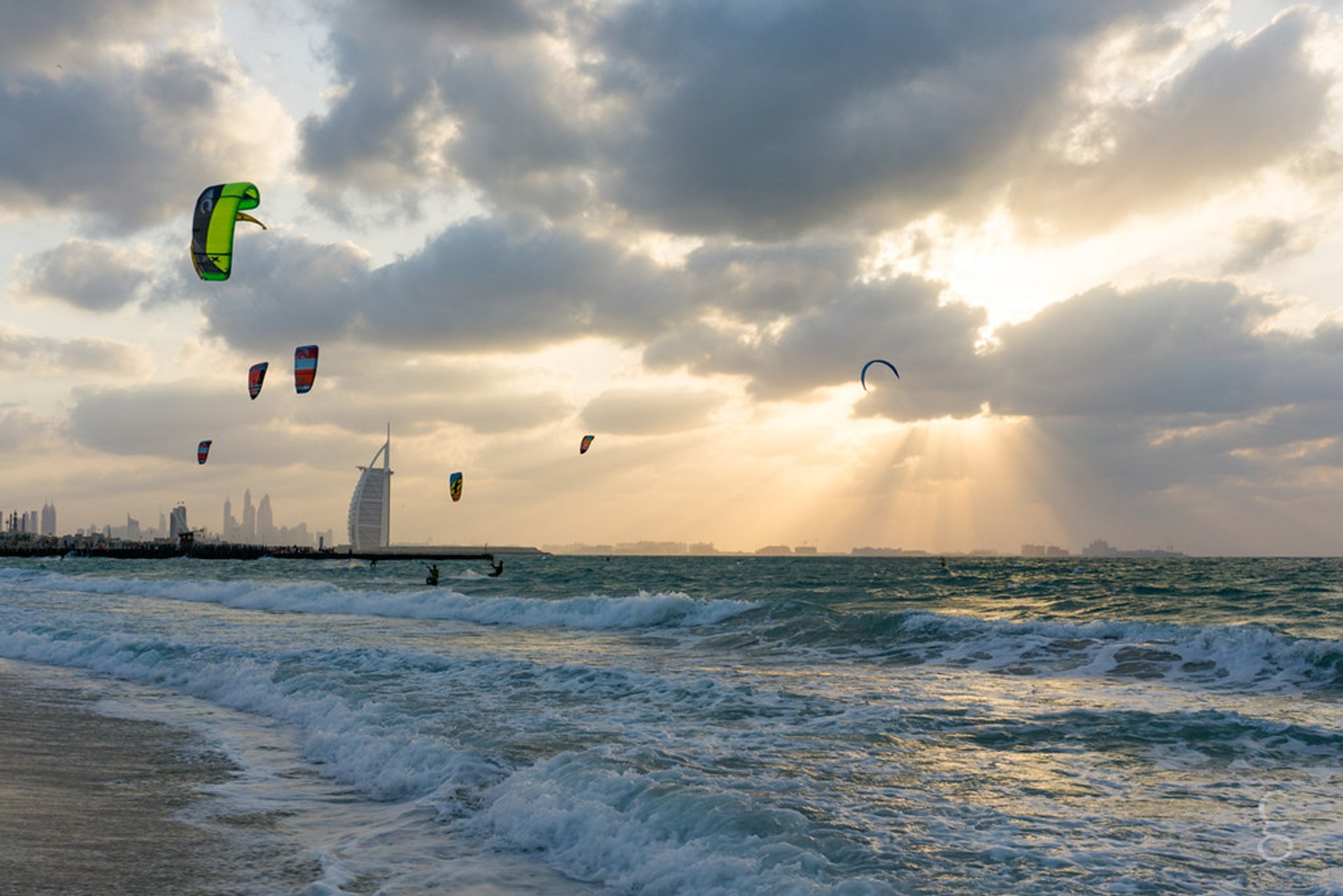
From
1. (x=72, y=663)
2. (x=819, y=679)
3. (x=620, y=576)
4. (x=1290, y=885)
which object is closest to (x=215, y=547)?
(x=620, y=576)

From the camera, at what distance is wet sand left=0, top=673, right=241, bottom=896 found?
7223mm

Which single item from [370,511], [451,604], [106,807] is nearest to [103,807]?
[106,807]

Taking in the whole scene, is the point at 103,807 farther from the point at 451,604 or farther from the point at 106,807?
the point at 451,604

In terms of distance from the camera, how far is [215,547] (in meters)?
153

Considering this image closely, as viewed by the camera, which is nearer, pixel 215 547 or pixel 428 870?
→ pixel 428 870

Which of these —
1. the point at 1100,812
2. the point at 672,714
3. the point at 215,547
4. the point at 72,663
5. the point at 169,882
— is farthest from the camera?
the point at 215,547

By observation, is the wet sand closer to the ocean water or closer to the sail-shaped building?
the ocean water

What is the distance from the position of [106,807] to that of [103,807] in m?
0.03

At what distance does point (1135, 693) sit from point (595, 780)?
11.1 metres

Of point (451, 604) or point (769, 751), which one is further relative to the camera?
point (451, 604)

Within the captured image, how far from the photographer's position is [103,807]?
369 inches

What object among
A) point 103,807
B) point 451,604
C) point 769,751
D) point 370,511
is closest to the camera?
point 103,807

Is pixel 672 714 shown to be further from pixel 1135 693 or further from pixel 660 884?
pixel 1135 693

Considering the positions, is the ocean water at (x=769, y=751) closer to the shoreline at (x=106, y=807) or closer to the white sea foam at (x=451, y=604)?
the shoreline at (x=106, y=807)
